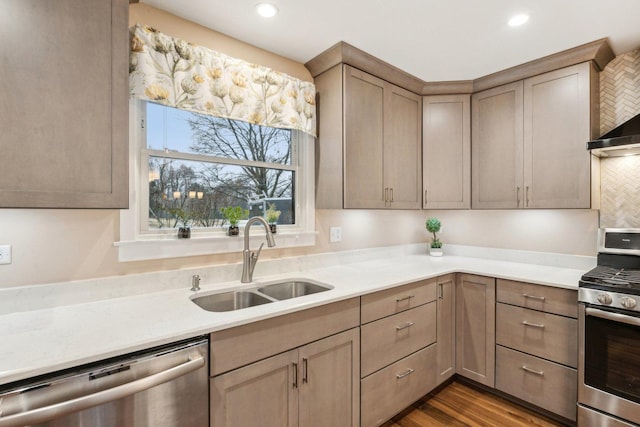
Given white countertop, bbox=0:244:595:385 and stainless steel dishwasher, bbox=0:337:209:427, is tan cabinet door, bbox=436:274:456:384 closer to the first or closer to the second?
white countertop, bbox=0:244:595:385

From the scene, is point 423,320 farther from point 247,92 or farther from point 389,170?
point 247,92

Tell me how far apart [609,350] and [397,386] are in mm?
1224

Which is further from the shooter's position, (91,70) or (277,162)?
(277,162)

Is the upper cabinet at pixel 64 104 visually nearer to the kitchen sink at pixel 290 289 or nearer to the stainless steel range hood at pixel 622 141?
the kitchen sink at pixel 290 289

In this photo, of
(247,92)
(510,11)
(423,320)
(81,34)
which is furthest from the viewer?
(423,320)

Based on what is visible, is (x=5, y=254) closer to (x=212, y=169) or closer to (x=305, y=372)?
(x=212, y=169)

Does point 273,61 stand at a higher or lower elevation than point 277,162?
higher

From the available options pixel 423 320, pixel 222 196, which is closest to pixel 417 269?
pixel 423 320

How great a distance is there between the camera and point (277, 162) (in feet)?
7.70

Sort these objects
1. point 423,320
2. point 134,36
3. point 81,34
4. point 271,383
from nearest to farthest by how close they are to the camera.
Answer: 1. point 81,34
2. point 271,383
3. point 134,36
4. point 423,320

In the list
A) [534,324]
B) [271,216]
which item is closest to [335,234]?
[271,216]

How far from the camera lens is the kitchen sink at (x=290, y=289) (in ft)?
6.64

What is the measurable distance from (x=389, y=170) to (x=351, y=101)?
64 cm

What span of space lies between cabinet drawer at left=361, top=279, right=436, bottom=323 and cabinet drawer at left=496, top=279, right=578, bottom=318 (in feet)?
1.64
